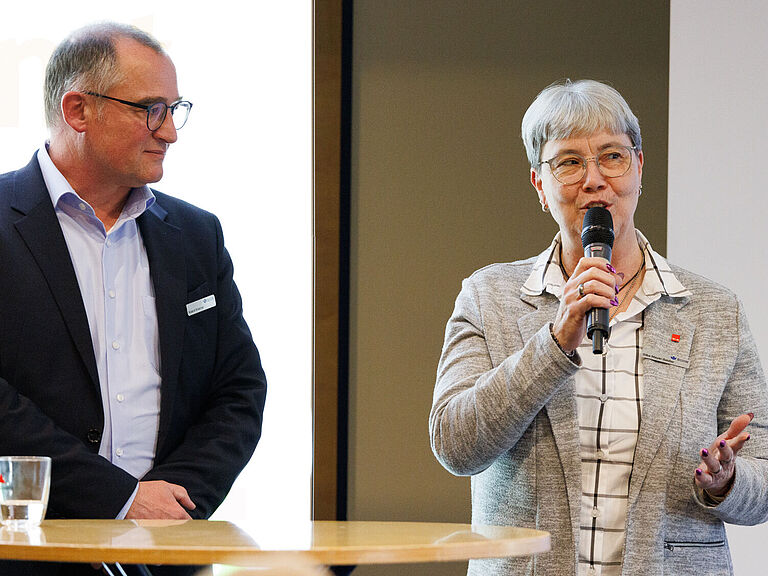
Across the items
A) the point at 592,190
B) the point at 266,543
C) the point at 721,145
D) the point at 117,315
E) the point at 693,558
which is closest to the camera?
the point at 266,543

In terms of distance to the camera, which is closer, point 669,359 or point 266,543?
point 266,543

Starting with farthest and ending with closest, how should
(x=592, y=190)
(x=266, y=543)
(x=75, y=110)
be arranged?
(x=75, y=110), (x=592, y=190), (x=266, y=543)

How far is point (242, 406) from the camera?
2416mm

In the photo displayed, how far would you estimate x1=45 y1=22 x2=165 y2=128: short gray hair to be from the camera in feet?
7.80

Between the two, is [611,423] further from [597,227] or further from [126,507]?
[126,507]

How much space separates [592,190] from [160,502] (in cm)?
114

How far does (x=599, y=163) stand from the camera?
218 centimetres

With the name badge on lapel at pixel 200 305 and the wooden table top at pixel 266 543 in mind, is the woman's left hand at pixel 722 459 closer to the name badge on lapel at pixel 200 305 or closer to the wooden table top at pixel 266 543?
the wooden table top at pixel 266 543

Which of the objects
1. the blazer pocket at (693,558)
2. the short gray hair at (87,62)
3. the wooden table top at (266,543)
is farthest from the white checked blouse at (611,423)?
the short gray hair at (87,62)

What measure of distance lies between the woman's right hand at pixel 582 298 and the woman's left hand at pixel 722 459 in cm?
33

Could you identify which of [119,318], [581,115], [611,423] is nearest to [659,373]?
[611,423]

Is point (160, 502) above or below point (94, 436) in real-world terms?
below

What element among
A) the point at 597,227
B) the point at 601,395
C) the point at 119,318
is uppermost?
the point at 597,227

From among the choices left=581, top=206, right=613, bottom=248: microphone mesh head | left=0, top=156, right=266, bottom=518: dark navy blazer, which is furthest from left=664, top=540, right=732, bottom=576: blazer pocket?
left=0, top=156, right=266, bottom=518: dark navy blazer
